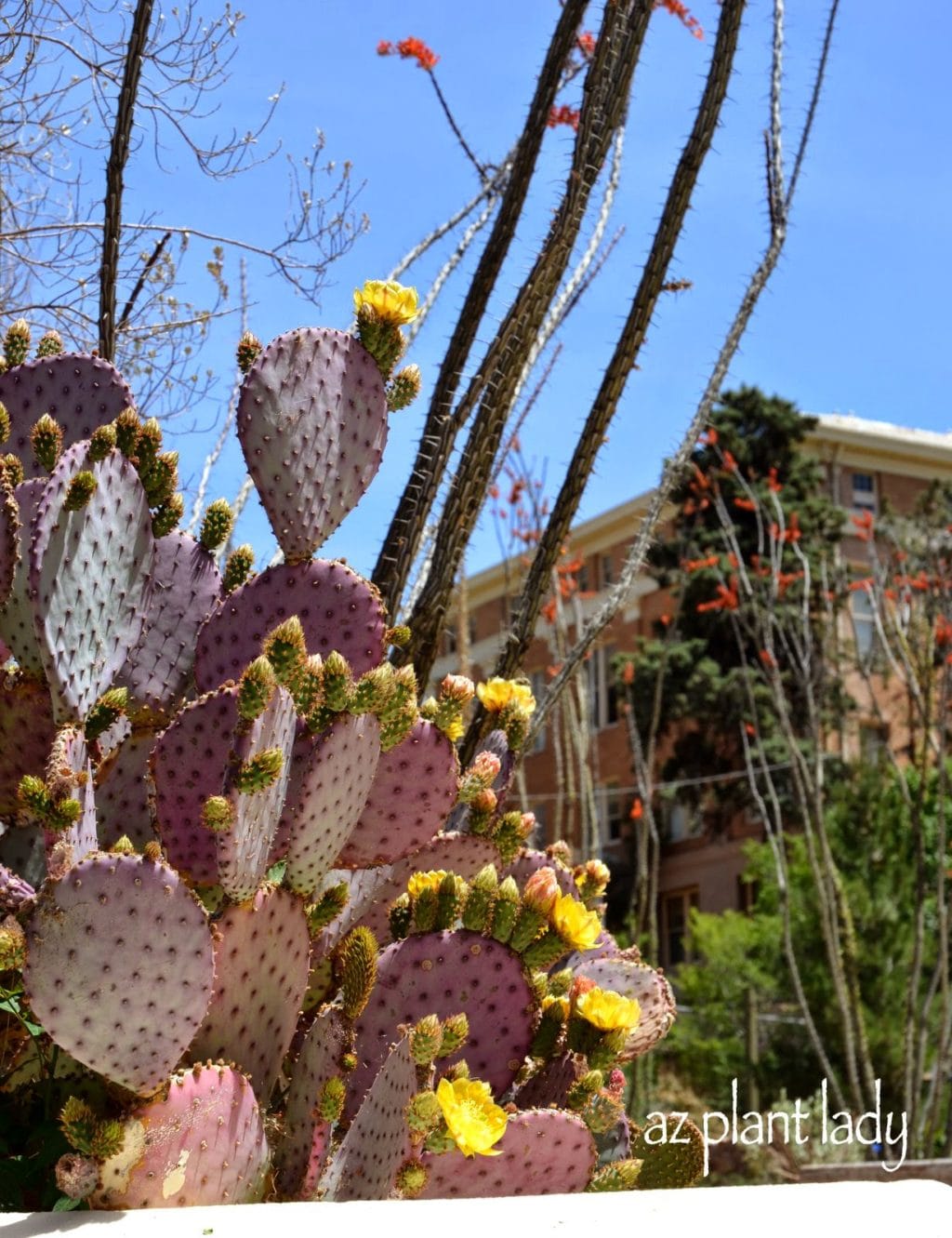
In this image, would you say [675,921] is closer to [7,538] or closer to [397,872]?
[397,872]

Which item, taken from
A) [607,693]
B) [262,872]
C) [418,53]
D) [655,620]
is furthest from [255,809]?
[607,693]

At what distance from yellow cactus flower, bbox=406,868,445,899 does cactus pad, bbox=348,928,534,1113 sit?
2.4 inches

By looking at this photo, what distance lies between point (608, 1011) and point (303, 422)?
879 mm

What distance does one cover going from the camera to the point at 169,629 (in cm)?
196

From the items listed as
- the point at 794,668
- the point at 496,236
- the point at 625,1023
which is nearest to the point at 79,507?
the point at 625,1023

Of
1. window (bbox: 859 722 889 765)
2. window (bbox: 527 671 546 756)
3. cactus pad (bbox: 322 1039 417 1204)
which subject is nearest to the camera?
cactus pad (bbox: 322 1039 417 1204)

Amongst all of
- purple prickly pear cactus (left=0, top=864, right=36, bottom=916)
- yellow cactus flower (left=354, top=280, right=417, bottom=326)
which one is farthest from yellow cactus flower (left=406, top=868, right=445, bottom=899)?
yellow cactus flower (left=354, top=280, right=417, bottom=326)

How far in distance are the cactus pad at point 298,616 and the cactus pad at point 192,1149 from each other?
548 millimetres

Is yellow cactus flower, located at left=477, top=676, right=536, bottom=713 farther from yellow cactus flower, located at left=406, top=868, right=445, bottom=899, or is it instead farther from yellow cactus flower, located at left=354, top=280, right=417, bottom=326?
yellow cactus flower, located at left=354, top=280, right=417, bottom=326

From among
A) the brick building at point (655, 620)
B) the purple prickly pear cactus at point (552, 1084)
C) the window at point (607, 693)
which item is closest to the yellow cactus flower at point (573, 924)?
the purple prickly pear cactus at point (552, 1084)

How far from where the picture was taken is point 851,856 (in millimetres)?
13047

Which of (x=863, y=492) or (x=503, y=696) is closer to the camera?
(x=503, y=696)

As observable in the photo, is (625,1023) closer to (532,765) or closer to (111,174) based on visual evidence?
(111,174)

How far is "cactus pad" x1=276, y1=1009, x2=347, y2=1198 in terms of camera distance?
1593 millimetres
